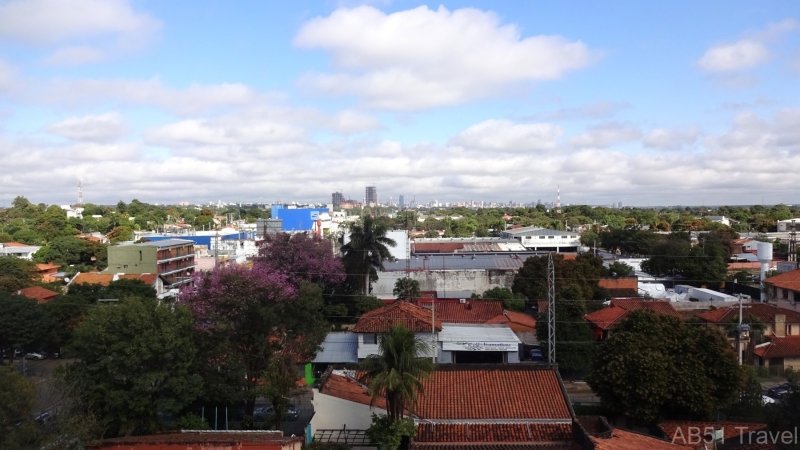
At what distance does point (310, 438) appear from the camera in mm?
14906

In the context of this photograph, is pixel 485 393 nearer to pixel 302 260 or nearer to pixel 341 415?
pixel 341 415

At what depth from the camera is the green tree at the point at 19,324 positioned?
24.6m

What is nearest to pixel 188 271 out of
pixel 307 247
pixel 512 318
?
pixel 307 247

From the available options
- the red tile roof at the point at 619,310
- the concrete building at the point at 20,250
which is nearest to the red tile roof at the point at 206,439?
the red tile roof at the point at 619,310

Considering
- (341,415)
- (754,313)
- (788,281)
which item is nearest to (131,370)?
(341,415)

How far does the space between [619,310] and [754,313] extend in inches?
240

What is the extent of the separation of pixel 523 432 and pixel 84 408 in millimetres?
10502

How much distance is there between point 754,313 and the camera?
2812 centimetres

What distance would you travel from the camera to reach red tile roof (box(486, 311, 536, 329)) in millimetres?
28902

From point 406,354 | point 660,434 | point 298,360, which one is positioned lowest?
point 660,434

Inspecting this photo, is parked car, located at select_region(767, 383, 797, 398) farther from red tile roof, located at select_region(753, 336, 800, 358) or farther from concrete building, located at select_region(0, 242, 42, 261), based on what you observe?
concrete building, located at select_region(0, 242, 42, 261)

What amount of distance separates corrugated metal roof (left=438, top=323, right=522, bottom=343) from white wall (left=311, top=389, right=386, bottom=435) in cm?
895

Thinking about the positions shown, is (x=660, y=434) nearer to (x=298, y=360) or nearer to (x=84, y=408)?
(x=298, y=360)

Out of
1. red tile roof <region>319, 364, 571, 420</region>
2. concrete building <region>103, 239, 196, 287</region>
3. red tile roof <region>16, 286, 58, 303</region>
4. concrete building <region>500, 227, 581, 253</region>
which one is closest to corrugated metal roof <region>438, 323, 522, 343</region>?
red tile roof <region>319, 364, 571, 420</region>
